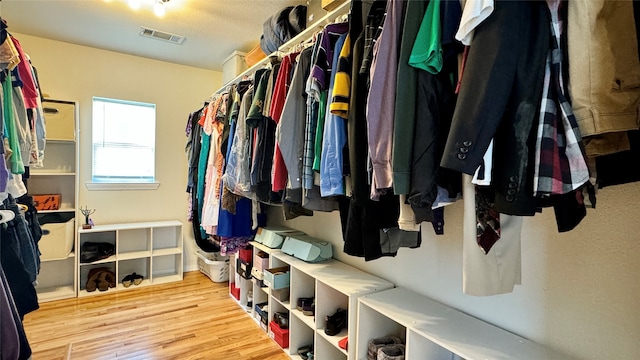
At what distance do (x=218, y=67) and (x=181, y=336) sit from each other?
2.88m

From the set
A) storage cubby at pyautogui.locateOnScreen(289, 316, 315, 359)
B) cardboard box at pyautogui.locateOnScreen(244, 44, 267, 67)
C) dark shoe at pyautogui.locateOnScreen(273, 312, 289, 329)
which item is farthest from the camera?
cardboard box at pyautogui.locateOnScreen(244, 44, 267, 67)

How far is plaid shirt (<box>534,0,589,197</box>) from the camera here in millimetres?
718

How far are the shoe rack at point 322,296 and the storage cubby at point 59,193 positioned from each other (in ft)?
6.49

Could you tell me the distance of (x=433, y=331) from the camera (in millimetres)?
1255

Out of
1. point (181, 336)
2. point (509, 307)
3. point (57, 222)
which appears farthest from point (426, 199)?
point (57, 222)

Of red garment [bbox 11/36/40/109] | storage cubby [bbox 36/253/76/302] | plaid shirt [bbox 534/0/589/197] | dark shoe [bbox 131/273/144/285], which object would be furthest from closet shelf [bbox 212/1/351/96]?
storage cubby [bbox 36/253/76/302]

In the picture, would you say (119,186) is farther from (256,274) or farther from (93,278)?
(256,274)

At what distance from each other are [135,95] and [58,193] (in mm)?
1226

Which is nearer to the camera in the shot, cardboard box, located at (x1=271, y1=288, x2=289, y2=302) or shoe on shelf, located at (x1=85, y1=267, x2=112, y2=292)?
cardboard box, located at (x1=271, y1=288, x2=289, y2=302)

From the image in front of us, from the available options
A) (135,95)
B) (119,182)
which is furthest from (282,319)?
(135,95)

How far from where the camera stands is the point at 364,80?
109 cm

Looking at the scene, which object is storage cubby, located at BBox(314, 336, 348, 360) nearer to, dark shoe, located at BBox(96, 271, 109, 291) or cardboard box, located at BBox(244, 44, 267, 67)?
cardboard box, located at BBox(244, 44, 267, 67)

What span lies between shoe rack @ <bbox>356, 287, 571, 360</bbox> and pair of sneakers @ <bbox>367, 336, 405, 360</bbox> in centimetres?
3

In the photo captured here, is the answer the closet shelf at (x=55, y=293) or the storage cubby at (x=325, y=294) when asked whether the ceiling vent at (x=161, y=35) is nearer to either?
the storage cubby at (x=325, y=294)
